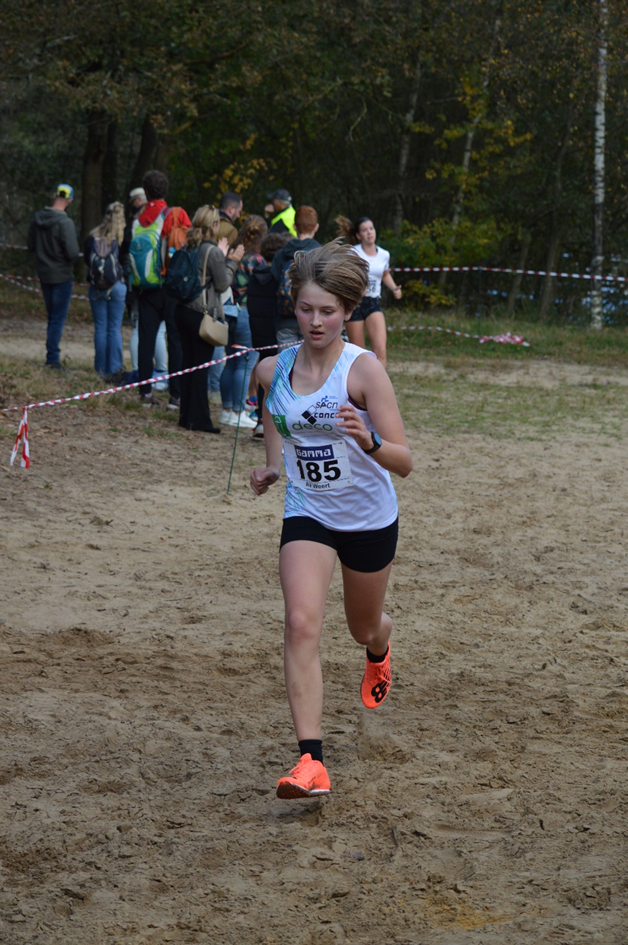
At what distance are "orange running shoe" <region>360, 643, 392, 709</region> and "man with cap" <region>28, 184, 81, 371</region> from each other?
29.3 ft

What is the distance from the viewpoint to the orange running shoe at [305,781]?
3634mm

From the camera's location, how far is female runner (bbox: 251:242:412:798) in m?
3.80

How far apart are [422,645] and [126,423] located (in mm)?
6034

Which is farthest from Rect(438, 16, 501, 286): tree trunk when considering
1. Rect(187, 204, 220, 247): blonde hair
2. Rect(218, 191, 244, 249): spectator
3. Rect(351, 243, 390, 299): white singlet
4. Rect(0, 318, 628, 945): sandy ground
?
Rect(0, 318, 628, 945): sandy ground

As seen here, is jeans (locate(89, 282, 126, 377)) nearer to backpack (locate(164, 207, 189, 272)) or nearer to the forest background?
backpack (locate(164, 207, 189, 272))

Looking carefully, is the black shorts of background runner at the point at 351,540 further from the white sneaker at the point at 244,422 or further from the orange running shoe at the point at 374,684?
the white sneaker at the point at 244,422

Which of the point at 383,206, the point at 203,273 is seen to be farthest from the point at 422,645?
the point at 383,206

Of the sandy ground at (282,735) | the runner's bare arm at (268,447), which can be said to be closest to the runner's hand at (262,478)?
the runner's bare arm at (268,447)

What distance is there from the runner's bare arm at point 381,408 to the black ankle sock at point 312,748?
1005 mm

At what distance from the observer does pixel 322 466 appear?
394cm

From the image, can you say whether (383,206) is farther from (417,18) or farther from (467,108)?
(417,18)

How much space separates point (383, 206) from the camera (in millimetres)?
30125

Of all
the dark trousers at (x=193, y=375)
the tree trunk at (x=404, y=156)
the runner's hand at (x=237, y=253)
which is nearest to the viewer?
the dark trousers at (x=193, y=375)

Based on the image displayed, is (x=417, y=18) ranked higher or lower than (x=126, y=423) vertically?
higher
